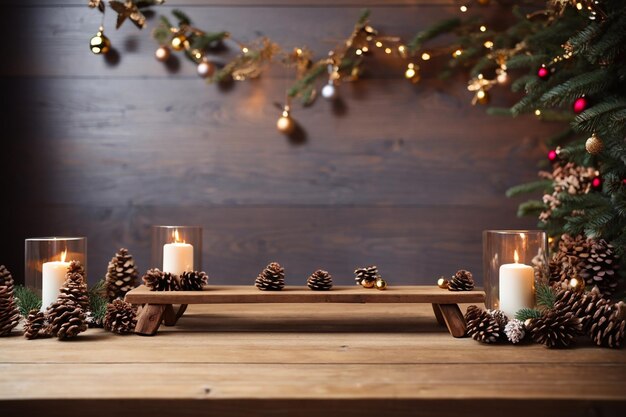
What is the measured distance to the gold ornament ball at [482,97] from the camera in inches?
68.6

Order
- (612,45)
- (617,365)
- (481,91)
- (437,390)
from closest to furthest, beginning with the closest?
(437,390) → (617,365) → (612,45) → (481,91)

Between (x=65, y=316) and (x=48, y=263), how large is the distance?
13cm

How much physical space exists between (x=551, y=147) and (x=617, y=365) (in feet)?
3.51

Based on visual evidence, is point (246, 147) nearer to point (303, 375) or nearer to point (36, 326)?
point (36, 326)

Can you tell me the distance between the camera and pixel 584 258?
124 centimetres

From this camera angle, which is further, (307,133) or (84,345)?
(307,133)

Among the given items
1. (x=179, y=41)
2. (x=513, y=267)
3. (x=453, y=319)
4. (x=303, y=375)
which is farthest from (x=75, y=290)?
(x=179, y=41)

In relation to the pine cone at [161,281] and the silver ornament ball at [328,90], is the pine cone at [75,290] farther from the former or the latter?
the silver ornament ball at [328,90]

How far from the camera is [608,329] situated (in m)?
0.93

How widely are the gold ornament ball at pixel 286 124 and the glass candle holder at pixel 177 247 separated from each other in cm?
66

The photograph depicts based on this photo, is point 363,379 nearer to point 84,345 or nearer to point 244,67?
point 84,345

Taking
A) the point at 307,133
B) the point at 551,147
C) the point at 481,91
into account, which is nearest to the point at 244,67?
the point at 307,133

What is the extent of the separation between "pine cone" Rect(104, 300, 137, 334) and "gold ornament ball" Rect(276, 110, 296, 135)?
2.85 ft

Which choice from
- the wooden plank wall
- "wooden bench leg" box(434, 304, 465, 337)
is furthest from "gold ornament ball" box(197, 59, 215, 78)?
"wooden bench leg" box(434, 304, 465, 337)
